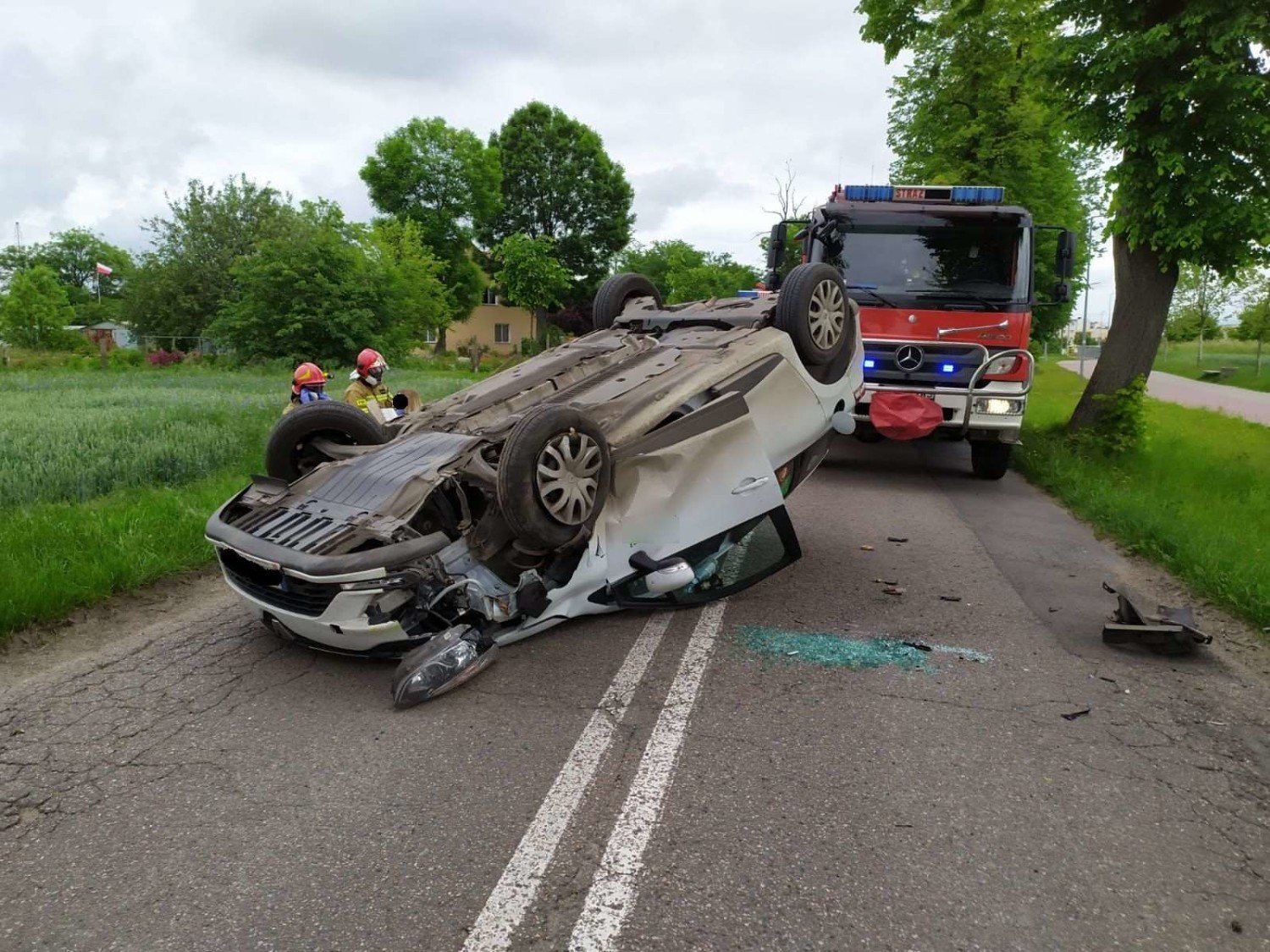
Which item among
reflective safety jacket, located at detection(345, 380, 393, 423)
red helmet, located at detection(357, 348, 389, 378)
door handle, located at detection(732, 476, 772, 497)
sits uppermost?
red helmet, located at detection(357, 348, 389, 378)

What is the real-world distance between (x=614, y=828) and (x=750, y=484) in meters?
2.48

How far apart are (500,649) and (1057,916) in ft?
8.50

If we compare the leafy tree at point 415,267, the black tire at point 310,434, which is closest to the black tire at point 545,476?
the black tire at point 310,434

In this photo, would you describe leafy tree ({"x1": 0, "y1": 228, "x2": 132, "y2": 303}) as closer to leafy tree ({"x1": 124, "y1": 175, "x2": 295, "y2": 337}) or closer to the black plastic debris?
leafy tree ({"x1": 124, "y1": 175, "x2": 295, "y2": 337})

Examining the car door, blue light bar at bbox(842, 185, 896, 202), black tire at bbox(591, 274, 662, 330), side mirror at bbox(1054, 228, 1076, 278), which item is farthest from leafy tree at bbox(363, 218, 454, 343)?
the car door

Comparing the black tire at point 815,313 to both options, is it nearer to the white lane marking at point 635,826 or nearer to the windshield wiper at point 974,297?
the white lane marking at point 635,826

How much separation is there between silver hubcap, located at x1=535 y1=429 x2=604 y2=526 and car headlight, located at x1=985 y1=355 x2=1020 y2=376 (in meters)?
5.48

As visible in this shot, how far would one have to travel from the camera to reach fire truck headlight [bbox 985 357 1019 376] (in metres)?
8.16

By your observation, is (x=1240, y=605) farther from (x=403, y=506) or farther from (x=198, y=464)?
(x=198, y=464)

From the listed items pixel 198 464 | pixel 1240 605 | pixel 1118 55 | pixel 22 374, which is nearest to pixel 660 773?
pixel 1240 605

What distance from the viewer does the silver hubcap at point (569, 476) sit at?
386cm

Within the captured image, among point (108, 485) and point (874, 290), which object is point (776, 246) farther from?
point (108, 485)

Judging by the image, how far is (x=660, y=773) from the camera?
306 centimetres

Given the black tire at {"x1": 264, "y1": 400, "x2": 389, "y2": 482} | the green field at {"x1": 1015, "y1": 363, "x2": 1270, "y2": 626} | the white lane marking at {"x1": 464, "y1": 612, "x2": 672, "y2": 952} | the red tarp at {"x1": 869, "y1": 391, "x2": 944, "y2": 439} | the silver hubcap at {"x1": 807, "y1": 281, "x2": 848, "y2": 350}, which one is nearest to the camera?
the white lane marking at {"x1": 464, "y1": 612, "x2": 672, "y2": 952}
